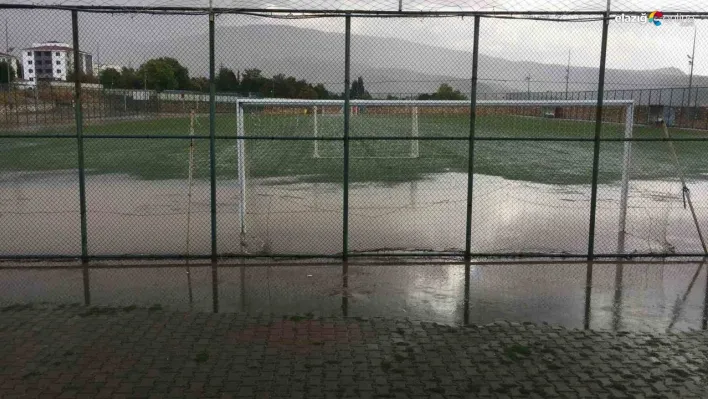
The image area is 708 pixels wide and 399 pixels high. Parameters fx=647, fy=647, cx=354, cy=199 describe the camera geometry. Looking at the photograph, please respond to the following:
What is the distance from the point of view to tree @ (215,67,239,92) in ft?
27.6

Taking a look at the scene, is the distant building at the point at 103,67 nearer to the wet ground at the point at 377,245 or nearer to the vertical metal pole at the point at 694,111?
the wet ground at the point at 377,245

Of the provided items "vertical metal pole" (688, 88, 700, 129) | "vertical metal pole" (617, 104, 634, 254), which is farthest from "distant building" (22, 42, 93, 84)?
"vertical metal pole" (688, 88, 700, 129)

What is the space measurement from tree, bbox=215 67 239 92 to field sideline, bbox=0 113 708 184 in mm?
3610

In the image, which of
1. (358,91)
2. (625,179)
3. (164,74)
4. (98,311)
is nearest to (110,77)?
(164,74)

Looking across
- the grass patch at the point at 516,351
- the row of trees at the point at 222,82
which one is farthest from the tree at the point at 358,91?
the grass patch at the point at 516,351

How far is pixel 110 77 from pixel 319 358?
6052 millimetres

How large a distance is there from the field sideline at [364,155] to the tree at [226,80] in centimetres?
361

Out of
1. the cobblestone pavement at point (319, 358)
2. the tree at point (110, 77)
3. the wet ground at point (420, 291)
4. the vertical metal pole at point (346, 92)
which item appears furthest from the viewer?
the tree at point (110, 77)

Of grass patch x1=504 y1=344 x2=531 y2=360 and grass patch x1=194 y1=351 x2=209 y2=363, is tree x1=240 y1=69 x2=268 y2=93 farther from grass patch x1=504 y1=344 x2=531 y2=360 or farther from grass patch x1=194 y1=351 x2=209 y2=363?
grass patch x1=504 y1=344 x2=531 y2=360

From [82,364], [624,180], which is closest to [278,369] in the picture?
[82,364]

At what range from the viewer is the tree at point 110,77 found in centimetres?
923

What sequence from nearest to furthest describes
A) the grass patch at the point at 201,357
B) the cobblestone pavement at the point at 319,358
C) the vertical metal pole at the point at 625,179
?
the cobblestone pavement at the point at 319,358, the grass patch at the point at 201,357, the vertical metal pole at the point at 625,179

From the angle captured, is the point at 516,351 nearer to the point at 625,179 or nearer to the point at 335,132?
the point at 625,179

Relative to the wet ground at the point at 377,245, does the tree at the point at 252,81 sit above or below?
above
